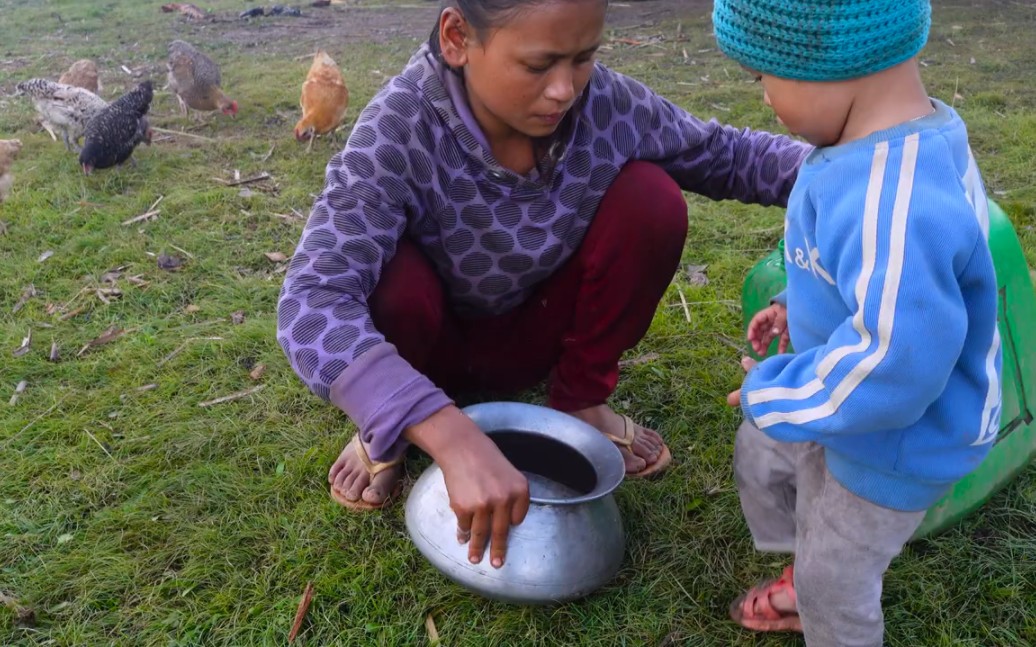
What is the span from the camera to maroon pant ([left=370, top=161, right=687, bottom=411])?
194 cm

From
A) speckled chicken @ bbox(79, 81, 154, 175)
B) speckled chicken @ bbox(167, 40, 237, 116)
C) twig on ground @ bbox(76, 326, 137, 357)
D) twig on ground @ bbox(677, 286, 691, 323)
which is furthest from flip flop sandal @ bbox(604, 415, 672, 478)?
speckled chicken @ bbox(167, 40, 237, 116)

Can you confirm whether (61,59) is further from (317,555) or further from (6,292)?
(317,555)

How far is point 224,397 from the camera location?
Result: 103 inches

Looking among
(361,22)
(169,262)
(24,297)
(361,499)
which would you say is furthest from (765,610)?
(361,22)

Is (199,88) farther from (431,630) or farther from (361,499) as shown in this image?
(431,630)

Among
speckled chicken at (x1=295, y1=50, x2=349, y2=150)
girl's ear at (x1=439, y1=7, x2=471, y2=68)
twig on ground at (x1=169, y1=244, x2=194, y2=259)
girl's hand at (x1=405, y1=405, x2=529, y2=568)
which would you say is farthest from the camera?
speckled chicken at (x1=295, y1=50, x2=349, y2=150)

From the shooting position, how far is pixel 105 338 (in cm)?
296

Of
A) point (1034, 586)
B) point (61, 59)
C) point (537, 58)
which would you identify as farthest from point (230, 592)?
point (61, 59)

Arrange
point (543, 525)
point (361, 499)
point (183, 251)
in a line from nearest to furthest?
point (543, 525)
point (361, 499)
point (183, 251)

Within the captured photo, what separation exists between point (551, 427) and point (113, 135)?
3.82m

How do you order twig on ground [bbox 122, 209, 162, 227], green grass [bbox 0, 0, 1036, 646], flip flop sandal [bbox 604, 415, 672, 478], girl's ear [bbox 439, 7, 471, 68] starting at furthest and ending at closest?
twig on ground [bbox 122, 209, 162, 227]
flip flop sandal [bbox 604, 415, 672, 478]
green grass [bbox 0, 0, 1036, 646]
girl's ear [bbox 439, 7, 471, 68]

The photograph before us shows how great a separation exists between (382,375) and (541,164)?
0.72 meters

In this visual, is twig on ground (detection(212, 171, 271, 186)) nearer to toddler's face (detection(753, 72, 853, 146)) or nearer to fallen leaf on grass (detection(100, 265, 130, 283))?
fallen leaf on grass (detection(100, 265, 130, 283))

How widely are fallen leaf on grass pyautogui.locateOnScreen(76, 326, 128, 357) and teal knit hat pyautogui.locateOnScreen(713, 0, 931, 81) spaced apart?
2.59 metres
